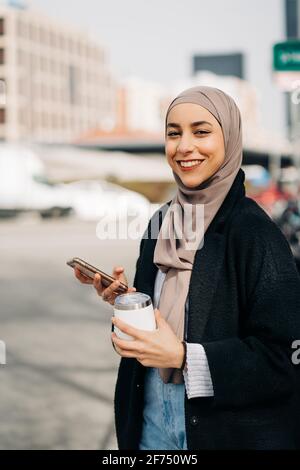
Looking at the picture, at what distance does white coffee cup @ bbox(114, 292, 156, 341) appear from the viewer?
4.59 ft

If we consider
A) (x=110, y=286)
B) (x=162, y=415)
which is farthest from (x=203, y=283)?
(x=162, y=415)

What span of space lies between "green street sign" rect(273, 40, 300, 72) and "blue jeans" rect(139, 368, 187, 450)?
3.69 m

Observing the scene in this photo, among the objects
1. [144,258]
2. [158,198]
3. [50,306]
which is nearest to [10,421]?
[144,258]

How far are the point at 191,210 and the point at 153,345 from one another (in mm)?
359

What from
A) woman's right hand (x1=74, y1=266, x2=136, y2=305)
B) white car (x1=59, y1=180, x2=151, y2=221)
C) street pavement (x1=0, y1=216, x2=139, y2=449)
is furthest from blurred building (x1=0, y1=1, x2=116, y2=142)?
woman's right hand (x1=74, y1=266, x2=136, y2=305)

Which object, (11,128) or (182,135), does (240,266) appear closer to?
(182,135)

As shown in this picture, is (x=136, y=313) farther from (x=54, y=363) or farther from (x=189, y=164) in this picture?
(x=54, y=363)

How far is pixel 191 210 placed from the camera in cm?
161

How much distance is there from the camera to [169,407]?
1665mm

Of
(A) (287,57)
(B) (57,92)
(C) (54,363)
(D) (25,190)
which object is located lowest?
(C) (54,363)

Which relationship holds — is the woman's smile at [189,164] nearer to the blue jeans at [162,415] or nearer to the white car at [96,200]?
the blue jeans at [162,415]

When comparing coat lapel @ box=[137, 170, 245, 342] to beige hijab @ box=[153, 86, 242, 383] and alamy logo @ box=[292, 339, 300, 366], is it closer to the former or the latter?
beige hijab @ box=[153, 86, 242, 383]

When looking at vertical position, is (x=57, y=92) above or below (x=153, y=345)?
above

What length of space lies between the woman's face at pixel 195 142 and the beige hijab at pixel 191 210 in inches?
0.6
